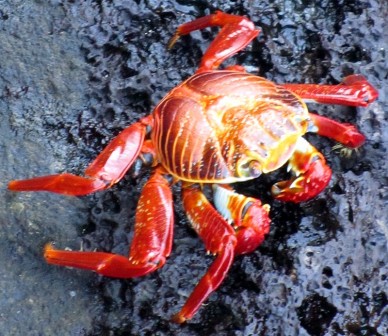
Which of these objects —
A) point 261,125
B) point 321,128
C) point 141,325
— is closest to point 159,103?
point 261,125

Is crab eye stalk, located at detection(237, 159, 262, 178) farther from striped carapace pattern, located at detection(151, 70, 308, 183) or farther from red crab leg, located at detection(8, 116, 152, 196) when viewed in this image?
red crab leg, located at detection(8, 116, 152, 196)

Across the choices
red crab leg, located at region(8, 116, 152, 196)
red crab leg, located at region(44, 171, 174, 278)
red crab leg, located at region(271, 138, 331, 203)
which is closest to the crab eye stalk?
red crab leg, located at region(271, 138, 331, 203)

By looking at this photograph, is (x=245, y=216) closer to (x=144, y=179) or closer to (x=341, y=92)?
(x=144, y=179)

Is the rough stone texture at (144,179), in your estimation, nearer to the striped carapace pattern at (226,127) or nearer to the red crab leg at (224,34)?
the red crab leg at (224,34)

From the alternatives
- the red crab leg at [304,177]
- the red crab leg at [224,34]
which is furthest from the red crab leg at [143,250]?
the red crab leg at [224,34]

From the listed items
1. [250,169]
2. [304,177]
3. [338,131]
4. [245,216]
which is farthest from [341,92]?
[245,216]
